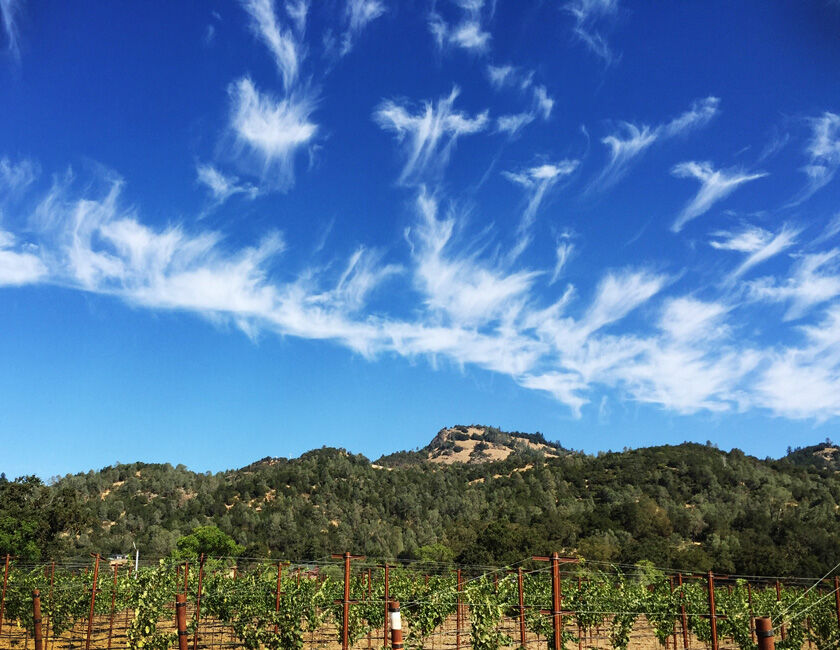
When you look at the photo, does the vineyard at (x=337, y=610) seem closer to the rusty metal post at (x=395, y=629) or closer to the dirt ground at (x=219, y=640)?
the dirt ground at (x=219, y=640)

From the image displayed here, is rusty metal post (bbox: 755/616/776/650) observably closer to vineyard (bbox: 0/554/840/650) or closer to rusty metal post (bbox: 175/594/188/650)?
rusty metal post (bbox: 175/594/188/650)

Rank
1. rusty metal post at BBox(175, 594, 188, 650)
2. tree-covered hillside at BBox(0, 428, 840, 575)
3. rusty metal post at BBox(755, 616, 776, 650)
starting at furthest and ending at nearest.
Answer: tree-covered hillside at BBox(0, 428, 840, 575) → rusty metal post at BBox(175, 594, 188, 650) → rusty metal post at BBox(755, 616, 776, 650)

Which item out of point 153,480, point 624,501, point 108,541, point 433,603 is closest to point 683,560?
point 624,501

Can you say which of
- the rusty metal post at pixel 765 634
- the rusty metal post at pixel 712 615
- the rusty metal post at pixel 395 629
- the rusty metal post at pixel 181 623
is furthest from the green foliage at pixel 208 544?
the rusty metal post at pixel 765 634

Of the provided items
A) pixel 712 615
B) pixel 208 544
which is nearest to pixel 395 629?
pixel 712 615

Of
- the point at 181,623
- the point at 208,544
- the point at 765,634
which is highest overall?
the point at 765,634

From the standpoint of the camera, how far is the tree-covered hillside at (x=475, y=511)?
59.0m

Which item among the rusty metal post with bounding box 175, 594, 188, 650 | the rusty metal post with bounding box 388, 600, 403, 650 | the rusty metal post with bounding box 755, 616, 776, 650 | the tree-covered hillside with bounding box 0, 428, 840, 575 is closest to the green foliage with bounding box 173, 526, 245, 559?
the tree-covered hillside with bounding box 0, 428, 840, 575

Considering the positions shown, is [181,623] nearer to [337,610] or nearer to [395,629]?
[395,629]

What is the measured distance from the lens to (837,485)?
92188 millimetres

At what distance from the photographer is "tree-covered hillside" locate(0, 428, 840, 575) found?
59.0 metres

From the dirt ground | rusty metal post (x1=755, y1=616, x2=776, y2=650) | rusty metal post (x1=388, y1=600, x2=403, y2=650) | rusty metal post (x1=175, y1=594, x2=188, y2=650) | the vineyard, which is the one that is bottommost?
the dirt ground

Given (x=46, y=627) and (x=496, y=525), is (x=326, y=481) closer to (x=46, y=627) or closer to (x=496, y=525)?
(x=496, y=525)

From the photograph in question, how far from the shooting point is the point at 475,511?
9919cm
